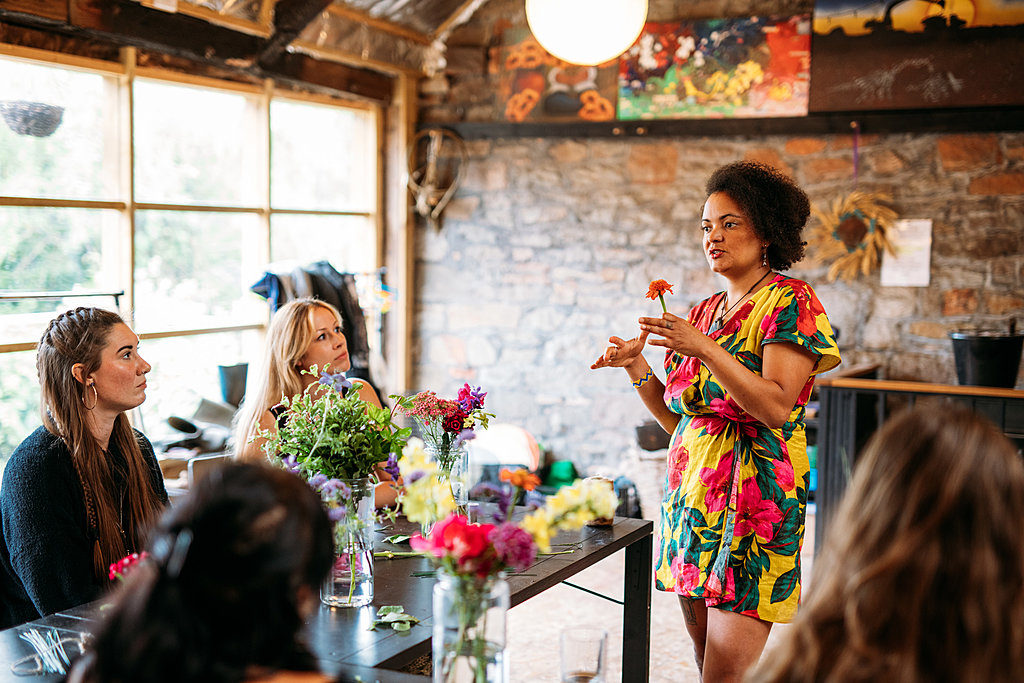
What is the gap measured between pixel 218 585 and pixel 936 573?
2.43 feet

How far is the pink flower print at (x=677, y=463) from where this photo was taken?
246 cm

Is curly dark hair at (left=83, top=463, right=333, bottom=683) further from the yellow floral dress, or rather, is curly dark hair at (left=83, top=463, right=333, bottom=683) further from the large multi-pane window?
the large multi-pane window

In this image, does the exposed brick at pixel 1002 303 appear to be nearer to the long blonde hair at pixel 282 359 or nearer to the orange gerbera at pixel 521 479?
the long blonde hair at pixel 282 359

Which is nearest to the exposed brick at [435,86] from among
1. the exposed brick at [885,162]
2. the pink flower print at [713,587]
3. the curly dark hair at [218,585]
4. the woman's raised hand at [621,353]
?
the exposed brick at [885,162]

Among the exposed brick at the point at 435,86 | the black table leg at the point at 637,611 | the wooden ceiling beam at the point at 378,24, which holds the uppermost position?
the wooden ceiling beam at the point at 378,24

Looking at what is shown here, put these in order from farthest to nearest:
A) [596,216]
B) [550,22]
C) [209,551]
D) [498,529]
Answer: [596,216] → [550,22] → [498,529] → [209,551]

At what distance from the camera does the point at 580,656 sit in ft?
5.23

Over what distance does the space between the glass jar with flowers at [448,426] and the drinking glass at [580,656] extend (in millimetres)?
770

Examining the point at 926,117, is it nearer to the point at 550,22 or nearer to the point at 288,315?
the point at 550,22

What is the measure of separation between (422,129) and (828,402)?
2.80 metres

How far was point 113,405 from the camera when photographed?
97.0 inches

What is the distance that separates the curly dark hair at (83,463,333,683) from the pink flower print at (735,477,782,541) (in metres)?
1.44

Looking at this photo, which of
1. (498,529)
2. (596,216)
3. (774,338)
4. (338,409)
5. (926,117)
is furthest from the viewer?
(596,216)

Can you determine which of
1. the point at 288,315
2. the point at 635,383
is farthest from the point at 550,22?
the point at 635,383
